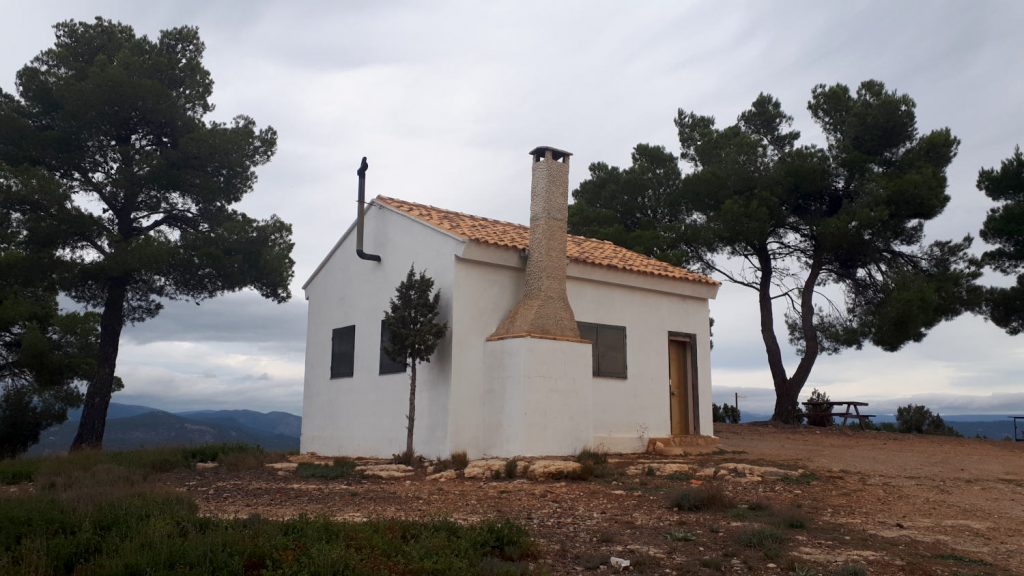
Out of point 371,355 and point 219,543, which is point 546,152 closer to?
point 371,355

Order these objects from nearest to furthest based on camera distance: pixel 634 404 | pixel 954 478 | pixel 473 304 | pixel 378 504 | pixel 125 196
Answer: pixel 378 504, pixel 954 478, pixel 473 304, pixel 634 404, pixel 125 196

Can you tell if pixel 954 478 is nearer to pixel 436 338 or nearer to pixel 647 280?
pixel 647 280

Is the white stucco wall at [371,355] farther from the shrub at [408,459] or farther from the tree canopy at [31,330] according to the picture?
the tree canopy at [31,330]

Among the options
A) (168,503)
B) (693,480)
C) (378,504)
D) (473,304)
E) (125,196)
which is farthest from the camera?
(125,196)

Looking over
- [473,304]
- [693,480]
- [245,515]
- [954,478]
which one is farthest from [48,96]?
[954,478]

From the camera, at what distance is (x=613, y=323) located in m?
16.1

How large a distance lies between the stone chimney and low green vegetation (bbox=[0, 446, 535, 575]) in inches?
264

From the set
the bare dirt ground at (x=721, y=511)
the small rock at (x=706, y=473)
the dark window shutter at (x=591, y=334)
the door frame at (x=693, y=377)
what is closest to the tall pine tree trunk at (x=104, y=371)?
the bare dirt ground at (x=721, y=511)

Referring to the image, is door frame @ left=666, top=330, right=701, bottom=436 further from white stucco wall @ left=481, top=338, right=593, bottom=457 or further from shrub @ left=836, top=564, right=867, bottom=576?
shrub @ left=836, top=564, right=867, bottom=576

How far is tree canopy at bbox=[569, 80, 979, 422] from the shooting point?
24.1 metres

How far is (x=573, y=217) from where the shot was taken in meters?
30.5

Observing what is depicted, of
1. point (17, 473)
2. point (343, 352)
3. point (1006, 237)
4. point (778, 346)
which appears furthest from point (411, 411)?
point (1006, 237)

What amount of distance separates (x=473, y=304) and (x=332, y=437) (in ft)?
15.3

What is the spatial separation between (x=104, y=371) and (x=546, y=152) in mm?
13961
